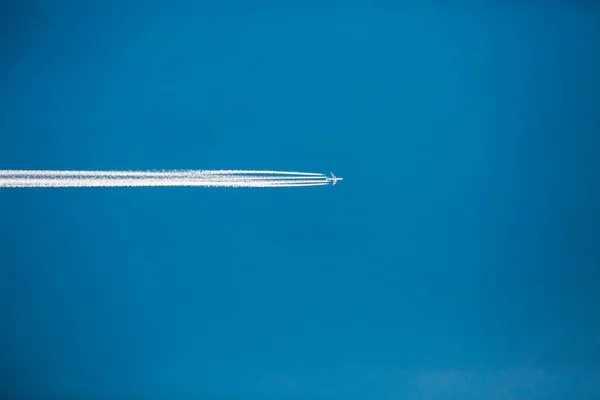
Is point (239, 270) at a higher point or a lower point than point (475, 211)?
lower

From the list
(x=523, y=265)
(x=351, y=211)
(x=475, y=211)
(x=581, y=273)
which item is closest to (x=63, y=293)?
(x=351, y=211)

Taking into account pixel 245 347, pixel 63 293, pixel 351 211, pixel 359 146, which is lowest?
pixel 245 347

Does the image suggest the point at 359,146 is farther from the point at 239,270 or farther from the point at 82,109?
the point at 82,109

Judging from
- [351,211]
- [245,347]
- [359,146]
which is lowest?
[245,347]

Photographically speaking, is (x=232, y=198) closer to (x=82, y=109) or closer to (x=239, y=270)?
(x=239, y=270)

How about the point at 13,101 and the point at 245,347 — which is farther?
the point at 245,347

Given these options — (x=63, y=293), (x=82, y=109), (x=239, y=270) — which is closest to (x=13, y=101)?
(x=82, y=109)
